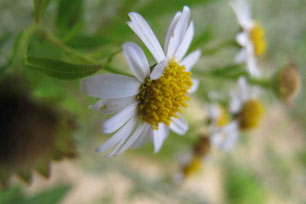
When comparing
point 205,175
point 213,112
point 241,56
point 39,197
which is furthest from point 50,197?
point 205,175

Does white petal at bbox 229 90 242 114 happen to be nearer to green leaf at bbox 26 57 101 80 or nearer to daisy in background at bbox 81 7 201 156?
daisy in background at bbox 81 7 201 156

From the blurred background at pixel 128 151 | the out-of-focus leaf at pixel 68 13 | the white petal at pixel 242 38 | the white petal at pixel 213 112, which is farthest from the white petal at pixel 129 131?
the white petal at pixel 213 112

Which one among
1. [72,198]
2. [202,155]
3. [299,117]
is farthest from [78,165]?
[299,117]

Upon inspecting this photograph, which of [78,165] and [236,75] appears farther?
[78,165]

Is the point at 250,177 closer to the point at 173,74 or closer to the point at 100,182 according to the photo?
the point at 100,182

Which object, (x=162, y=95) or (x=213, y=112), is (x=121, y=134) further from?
(x=213, y=112)

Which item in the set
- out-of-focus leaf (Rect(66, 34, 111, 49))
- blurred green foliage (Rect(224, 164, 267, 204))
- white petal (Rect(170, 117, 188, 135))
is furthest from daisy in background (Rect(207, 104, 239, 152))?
blurred green foliage (Rect(224, 164, 267, 204))
